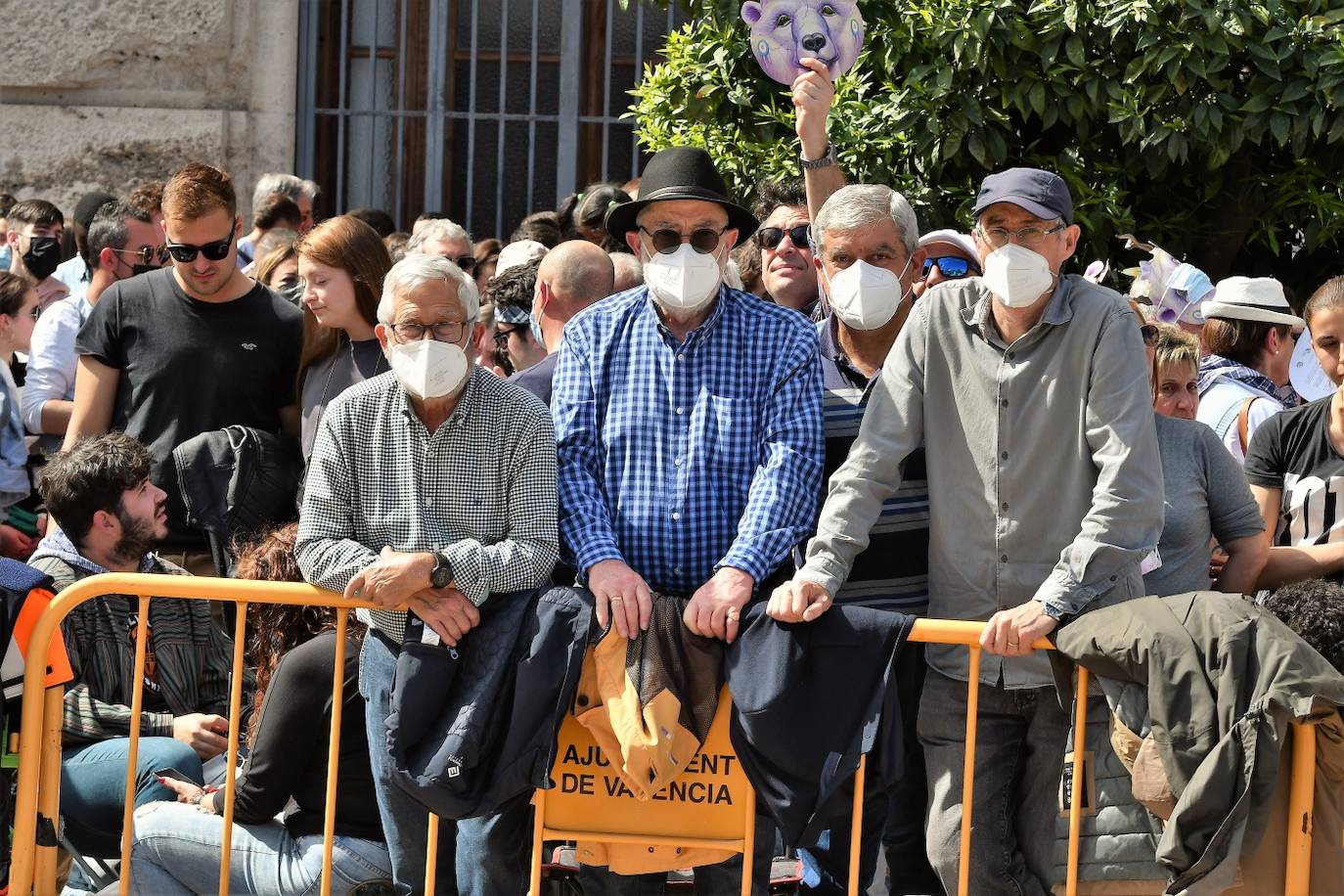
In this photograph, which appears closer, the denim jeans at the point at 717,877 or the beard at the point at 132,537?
the denim jeans at the point at 717,877

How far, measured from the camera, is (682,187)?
13.5ft

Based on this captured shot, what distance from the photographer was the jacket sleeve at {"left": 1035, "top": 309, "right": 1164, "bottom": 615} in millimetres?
3680

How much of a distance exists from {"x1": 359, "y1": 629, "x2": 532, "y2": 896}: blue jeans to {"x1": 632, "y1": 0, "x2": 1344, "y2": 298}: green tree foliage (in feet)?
10.9

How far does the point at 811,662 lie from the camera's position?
12.3 feet

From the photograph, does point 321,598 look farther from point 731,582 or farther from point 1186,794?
point 1186,794

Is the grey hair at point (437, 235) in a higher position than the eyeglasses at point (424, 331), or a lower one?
higher

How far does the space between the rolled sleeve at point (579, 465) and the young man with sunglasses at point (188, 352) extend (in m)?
1.54

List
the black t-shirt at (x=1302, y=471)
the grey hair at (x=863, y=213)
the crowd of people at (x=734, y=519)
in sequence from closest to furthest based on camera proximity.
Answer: the crowd of people at (x=734, y=519)
the grey hair at (x=863, y=213)
the black t-shirt at (x=1302, y=471)

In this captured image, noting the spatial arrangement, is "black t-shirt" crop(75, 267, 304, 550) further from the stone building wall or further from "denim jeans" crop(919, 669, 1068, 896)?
the stone building wall

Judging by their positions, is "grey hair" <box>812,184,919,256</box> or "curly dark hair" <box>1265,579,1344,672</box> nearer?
"curly dark hair" <box>1265,579,1344,672</box>

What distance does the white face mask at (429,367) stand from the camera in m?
3.86

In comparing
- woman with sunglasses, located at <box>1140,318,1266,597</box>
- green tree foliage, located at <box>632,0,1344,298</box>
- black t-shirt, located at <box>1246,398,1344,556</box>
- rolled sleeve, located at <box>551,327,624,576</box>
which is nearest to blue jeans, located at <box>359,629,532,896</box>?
rolled sleeve, located at <box>551,327,624,576</box>

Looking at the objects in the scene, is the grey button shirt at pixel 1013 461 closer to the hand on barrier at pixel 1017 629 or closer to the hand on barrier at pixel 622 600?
the hand on barrier at pixel 1017 629

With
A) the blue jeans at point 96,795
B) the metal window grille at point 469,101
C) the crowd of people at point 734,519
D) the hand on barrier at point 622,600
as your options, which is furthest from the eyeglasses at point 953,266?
the metal window grille at point 469,101
